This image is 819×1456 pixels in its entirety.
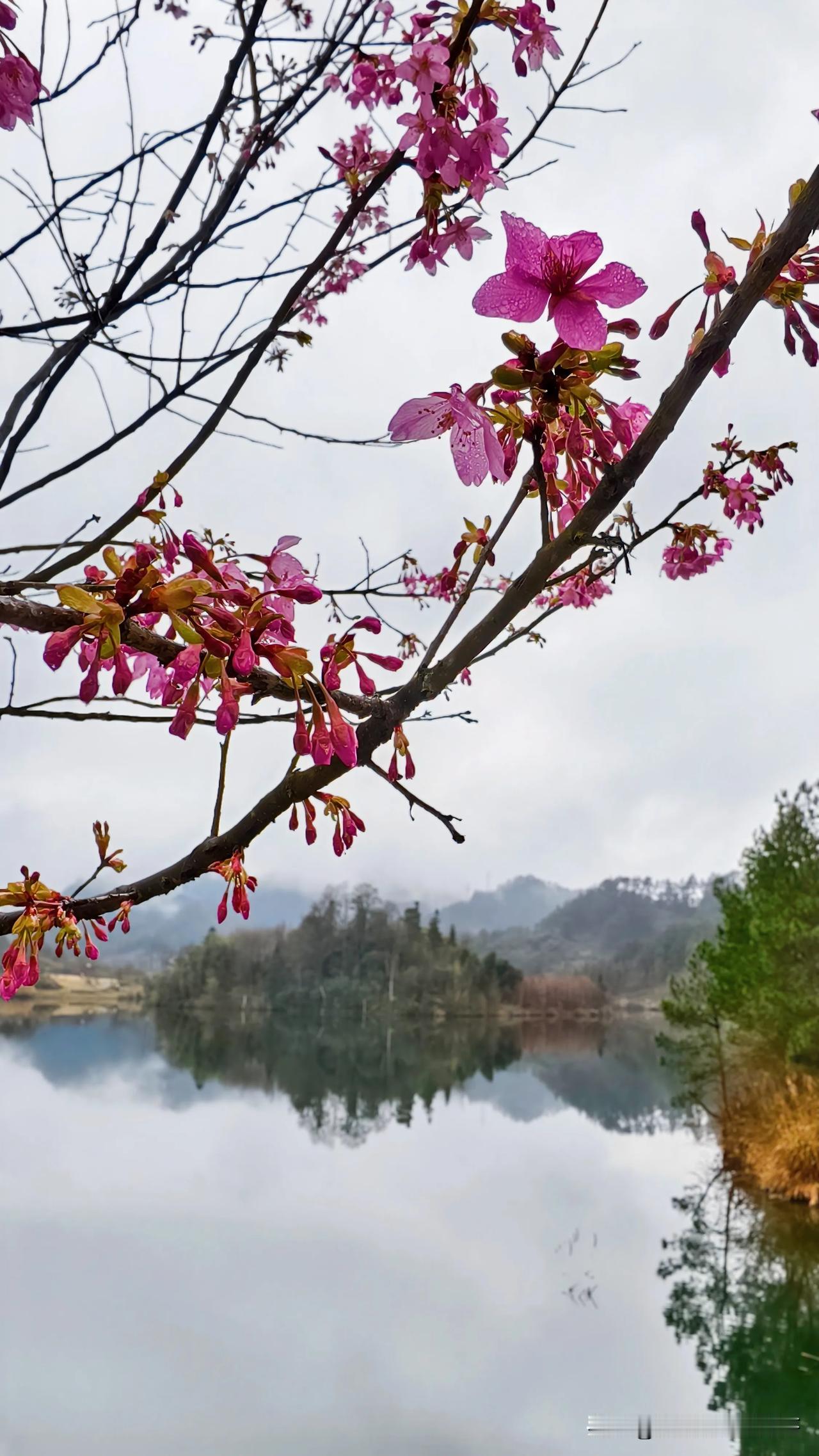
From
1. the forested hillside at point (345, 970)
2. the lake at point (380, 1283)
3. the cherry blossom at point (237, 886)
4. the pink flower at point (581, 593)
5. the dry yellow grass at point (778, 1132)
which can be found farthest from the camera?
the forested hillside at point (345, 970)

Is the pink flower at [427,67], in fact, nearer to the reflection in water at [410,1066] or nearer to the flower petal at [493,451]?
the flower petal at [493,451]

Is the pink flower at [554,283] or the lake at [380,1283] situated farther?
the lake at [380,1283]

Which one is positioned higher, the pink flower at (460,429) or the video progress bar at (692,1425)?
the pink flower at (460,429)

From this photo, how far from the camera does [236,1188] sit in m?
12.5

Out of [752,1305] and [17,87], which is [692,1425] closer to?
[752,1305]

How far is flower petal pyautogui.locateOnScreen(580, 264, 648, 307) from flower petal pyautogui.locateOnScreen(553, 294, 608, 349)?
0.03 ft

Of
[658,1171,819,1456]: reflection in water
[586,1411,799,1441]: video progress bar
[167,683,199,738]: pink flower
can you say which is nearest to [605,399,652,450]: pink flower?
[167,683,199,738]: pink flower

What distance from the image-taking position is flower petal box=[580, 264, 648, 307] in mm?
596

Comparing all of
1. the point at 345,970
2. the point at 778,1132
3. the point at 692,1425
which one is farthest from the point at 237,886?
the point at 345,970

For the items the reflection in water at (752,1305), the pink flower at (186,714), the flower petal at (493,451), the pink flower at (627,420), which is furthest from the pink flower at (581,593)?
the reflection in water at (752,1305)

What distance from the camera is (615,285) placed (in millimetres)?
597

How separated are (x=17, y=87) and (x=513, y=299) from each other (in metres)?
0.94

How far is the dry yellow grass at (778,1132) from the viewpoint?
30.6 ft

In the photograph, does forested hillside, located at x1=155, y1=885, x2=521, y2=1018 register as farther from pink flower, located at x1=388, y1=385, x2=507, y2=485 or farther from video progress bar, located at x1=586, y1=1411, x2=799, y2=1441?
pink flower, located at x1=388, y1=385, x2=507, y2=485
